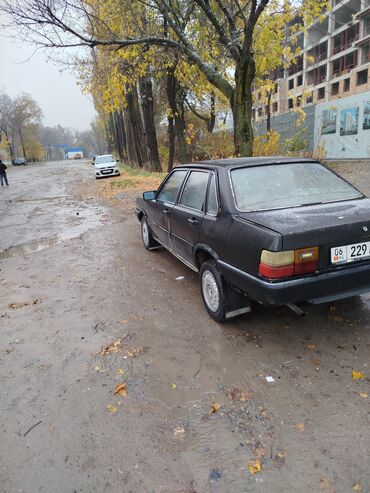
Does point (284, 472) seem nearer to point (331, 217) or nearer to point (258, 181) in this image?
point (331, 217)

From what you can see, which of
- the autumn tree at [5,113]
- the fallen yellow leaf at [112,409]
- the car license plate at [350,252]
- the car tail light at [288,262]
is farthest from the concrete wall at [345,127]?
the autumn tree at [5,113]

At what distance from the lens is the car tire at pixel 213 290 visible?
3545mm

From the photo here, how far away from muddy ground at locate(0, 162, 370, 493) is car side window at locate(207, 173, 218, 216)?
1.18 metres

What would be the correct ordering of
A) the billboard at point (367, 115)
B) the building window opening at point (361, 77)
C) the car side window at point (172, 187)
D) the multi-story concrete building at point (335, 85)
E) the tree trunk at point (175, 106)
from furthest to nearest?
the building window opening at point (361, 77), the multi-story concrete building at point (335, 85), the billboard at point (367, 115), the tree trunk at point (175, 106), the car side window at point (172, 187)

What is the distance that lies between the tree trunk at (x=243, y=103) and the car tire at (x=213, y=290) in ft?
18.9

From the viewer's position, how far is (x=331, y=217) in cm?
300

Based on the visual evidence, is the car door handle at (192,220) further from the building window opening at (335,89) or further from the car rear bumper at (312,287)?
the building window opening at (335,89)

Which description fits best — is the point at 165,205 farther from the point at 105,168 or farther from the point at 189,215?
the point at 105,168

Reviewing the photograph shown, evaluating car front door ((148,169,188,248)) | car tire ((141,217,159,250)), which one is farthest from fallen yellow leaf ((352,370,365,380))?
car tire ((141,217,159,250))

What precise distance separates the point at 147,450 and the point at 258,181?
8.71 ft

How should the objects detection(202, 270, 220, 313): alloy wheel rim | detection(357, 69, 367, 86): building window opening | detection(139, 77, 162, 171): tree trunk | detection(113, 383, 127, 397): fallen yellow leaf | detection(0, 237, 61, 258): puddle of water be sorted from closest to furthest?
detection(113, 383, 127, 397): fallen yellow leaf → detection(202, 270, 220, 313): alloy wheel rim → detection(0, 237, 61, 258): puddle of water → detection(139, 77, 162, 171): tree trunk → detection(357, 69, 367, 86): building window opening

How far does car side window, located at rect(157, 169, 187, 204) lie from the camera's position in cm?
483

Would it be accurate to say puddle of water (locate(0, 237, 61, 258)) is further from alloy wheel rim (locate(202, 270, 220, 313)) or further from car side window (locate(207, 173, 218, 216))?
car side window (locate(207, 173, 218, 216))

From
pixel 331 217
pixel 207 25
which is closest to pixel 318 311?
pixel 331 217
